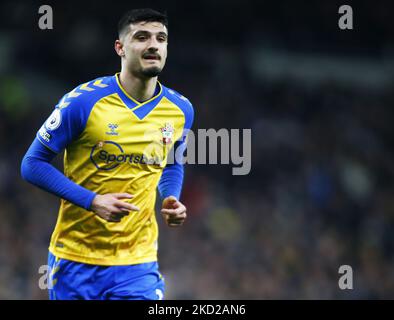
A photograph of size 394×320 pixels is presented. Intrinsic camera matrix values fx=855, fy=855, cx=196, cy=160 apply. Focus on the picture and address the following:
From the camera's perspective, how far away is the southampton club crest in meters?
5.70

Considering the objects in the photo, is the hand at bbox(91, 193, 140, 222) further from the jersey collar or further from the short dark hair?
the short dark hair

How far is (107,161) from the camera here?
17.9 ft

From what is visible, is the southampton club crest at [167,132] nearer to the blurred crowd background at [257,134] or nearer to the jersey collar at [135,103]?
the jersey collar at [135,103]

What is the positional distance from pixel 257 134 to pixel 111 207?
10056 millimetres

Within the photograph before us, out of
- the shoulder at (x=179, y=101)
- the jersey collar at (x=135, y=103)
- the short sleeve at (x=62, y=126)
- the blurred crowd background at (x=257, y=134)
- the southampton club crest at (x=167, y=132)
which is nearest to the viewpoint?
the short sleeve at (x=62, y=126)

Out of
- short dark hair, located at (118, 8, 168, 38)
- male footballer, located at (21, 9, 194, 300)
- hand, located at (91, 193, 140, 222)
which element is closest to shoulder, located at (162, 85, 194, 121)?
male footballer, located at (21, 9, 194, 300)

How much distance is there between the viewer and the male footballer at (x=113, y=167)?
17.5ft

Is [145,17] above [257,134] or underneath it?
underneath

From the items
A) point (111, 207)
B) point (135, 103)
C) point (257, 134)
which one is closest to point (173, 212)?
point (111, 207)

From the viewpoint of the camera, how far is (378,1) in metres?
17.8

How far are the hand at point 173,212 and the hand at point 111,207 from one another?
0.89 feet

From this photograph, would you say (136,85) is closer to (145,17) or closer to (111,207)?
(145,17)

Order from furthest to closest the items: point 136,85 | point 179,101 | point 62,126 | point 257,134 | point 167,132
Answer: point 257,134
point 179,101
point 167,132
point 136,85
point 62,126

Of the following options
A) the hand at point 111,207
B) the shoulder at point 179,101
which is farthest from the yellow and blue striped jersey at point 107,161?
the hand at point 111,207
